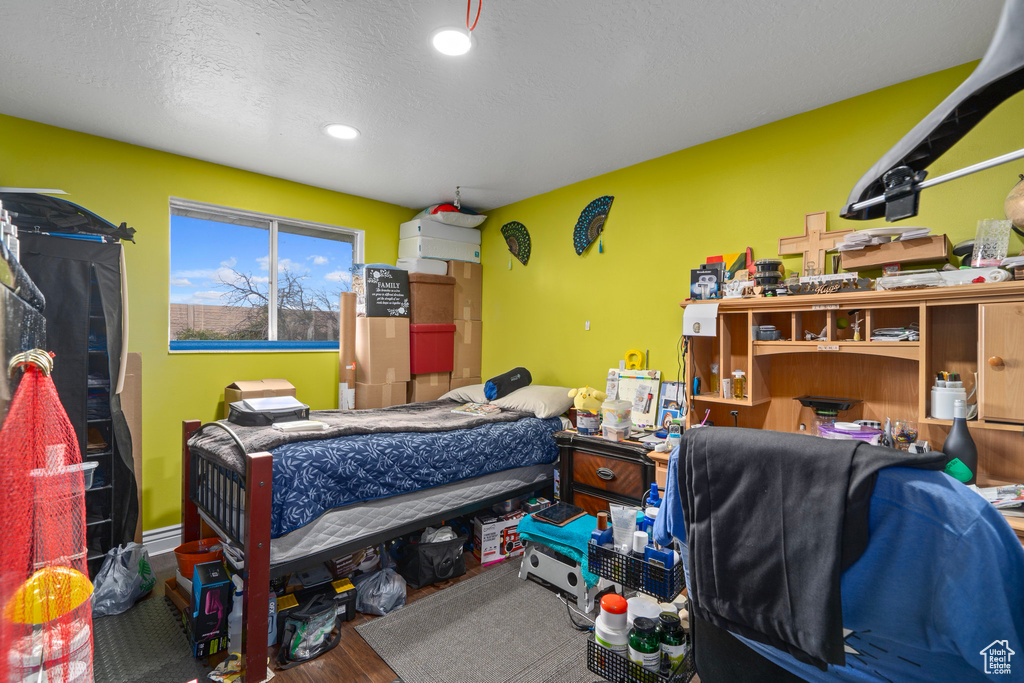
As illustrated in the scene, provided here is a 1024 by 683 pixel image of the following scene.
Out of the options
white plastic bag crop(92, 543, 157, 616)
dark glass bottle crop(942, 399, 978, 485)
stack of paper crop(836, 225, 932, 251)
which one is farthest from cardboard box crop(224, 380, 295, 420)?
dark glass bottle crop(942, 399, 978, 485)

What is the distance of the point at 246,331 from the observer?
351 cm

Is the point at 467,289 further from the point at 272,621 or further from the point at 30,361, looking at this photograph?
the point at 30,361

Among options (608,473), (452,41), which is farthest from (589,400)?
(452,41)

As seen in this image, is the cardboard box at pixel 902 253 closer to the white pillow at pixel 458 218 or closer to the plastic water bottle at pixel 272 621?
the white pillow at pixel 458 218

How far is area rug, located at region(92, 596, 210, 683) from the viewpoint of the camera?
190 cm

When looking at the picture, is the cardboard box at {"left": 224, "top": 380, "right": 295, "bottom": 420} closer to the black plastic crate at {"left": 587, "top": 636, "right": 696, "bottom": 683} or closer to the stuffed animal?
the stuffed animal

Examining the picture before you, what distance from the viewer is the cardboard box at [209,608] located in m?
1.99

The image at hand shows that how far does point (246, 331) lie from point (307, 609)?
83.9 inches

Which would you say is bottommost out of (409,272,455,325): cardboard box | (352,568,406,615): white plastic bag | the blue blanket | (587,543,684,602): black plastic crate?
(352,568,406,615): white plastic bag

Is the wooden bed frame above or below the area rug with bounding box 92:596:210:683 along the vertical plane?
above

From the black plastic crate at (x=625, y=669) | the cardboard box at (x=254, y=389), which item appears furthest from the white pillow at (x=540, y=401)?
the black plastic crate at (x=625, y=669)

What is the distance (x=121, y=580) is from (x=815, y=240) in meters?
3.83

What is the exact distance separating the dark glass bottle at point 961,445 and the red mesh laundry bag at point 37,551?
2.44 metres

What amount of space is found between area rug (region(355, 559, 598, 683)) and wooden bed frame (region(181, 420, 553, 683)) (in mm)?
399
